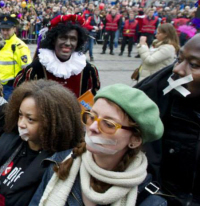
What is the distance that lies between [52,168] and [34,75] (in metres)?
1.70

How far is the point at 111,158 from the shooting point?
148 cm

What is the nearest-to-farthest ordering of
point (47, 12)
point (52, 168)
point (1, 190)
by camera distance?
point (52, 168)
point (1, 190)
point (47, 12)

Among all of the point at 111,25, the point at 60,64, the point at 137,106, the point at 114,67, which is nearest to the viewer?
the point at 137,106

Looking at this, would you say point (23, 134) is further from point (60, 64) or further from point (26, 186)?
point (60, 64)

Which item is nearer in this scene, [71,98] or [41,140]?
[41,140]

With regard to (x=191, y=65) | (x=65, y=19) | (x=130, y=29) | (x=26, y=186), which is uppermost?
(x=191, y=65)

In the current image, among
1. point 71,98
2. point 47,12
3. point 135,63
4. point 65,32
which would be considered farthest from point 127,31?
point 71,98

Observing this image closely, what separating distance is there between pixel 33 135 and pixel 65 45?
1.50 m

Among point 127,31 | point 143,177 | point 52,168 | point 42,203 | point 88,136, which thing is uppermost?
point 88,136

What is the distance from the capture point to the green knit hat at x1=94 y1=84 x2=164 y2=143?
138 cm

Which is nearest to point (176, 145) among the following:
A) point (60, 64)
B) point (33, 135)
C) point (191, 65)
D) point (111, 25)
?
point (191, 65)

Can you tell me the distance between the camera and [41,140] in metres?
1.85

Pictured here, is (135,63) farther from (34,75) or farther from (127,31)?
(34,75)

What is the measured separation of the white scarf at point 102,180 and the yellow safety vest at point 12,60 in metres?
2.94
